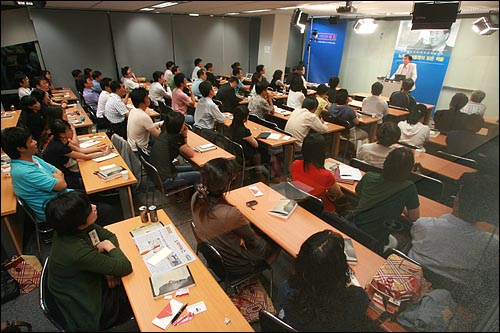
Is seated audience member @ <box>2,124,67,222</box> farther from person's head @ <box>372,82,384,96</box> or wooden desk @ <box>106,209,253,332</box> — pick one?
person's head @ <box>372,82,384,96</box>

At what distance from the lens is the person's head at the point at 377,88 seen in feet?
16.3

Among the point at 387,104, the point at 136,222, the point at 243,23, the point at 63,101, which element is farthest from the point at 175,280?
the point at 243,23

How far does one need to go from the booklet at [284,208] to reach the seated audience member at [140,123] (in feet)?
6.39

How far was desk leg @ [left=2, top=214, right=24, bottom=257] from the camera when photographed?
2.09 meters

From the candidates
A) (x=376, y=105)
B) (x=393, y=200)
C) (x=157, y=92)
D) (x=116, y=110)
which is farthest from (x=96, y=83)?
(x=393, y=200)

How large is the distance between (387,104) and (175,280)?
5.15 metres

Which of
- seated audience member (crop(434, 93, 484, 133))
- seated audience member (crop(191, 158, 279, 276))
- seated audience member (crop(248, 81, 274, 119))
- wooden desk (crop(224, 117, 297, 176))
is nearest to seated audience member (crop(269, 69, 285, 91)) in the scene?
seated audience member (crop(248, 81, 274, 119))

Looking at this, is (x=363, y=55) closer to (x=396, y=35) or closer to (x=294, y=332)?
(x=396, y=35)

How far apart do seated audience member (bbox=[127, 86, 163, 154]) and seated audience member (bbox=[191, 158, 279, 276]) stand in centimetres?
180

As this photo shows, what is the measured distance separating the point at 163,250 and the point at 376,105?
4.82 m

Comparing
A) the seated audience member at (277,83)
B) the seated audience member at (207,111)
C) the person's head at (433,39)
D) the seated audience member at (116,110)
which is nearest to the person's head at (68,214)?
the seated audience member at (207,111)

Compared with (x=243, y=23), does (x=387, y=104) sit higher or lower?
lower

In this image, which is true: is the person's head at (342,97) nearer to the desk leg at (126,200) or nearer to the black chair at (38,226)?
the desk leg at (126,200)

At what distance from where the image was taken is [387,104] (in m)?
5.28
